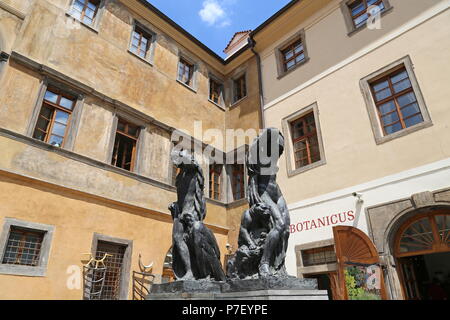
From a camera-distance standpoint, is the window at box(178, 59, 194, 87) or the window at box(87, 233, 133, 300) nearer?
the window at box(87, 233, 133, 300)

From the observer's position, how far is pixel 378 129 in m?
8.63

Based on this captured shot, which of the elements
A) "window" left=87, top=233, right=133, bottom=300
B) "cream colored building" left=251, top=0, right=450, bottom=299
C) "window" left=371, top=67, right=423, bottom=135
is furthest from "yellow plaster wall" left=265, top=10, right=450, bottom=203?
"window" left=87, top=233, right=133, bottom=300

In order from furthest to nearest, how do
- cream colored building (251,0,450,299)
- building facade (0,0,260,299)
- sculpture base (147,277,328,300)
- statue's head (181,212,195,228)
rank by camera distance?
cream colored building (251,0,450,299) → building facade (0,0,260,299) → statue's head (181,212,195,228) → sculpture base (147,277,328,300)

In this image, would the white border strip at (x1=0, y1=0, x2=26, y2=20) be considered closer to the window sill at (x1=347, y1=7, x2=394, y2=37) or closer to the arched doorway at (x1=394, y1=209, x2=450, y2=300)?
the window sill at (x1=347, y1=7, x2=394, y2=37)

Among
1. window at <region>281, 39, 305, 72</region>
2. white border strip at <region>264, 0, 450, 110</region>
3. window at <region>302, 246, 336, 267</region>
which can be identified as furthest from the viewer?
window at <region>281, 39, 305, 72</region>

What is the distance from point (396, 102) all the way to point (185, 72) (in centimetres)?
810

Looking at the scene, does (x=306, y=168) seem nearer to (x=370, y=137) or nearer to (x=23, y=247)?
(x=370, y=137)

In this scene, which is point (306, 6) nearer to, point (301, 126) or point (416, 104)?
point (301, 126)

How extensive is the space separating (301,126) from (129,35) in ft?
→ 22.4

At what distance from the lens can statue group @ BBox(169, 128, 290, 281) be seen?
3.49m

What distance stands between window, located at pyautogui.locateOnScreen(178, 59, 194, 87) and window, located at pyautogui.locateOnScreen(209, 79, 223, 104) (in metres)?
1.25

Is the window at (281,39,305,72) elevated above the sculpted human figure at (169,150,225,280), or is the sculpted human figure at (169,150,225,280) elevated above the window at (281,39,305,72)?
the window at (281,39,305,72)

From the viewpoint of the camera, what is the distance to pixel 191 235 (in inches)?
157
